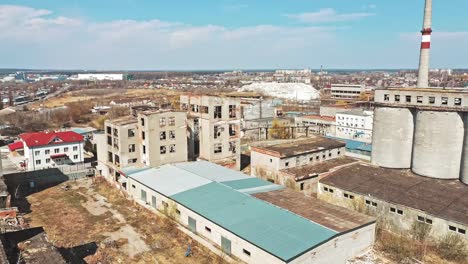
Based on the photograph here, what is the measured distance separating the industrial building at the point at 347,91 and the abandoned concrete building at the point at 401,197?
83926mm

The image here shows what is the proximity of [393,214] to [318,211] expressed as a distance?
7038mm

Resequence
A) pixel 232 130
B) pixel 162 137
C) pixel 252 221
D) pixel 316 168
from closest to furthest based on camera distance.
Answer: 1. pixel 252 221
2. pixel 316 168
3. pixel 162 137
4. pixel 232 130

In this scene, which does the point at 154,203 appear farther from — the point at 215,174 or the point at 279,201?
the point at 279,201

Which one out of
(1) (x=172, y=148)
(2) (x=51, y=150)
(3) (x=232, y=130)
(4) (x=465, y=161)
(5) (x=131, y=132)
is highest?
(5) (x=131, y=132)

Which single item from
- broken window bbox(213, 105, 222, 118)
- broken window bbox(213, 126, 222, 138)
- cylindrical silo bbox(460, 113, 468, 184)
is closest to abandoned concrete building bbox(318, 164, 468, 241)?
cylindrical silo bbox(460, 113, 468, 184)

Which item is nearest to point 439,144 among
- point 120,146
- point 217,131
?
point 217,131

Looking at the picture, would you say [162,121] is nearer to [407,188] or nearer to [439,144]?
[407,188]

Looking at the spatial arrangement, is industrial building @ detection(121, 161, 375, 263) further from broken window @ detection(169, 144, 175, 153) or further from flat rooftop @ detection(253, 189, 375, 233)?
broken window @ detection(169, 144, 175, 153)

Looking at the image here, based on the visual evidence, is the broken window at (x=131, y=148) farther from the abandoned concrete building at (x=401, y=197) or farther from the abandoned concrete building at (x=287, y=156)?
the abandoned concrete building at (x=401, y=197)

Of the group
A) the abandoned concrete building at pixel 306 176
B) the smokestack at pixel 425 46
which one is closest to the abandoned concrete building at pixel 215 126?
the abandoned concrete building at pixel 306 176

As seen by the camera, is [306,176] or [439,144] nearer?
[439,144]

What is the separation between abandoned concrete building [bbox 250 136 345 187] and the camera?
35281mm

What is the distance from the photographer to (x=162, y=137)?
37.3 m

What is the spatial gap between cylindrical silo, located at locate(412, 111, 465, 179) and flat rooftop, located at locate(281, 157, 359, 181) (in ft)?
23.6
